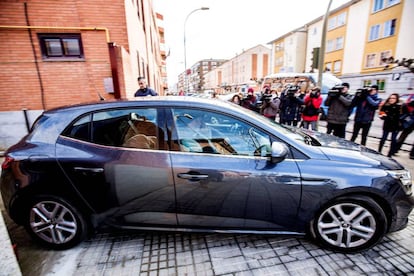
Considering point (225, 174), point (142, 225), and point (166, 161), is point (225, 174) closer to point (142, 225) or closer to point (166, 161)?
point (166, 161)

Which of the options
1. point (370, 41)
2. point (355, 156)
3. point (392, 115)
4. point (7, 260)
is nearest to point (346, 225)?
point (355, 156)

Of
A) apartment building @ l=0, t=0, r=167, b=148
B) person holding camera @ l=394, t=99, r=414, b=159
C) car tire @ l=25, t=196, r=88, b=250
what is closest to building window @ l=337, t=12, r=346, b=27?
person holding camera @ l=394, t=99, r=414, b=159

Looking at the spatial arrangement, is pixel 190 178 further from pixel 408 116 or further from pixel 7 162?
pixel 408 116

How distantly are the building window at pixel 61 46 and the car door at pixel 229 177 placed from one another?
5380 millimetres

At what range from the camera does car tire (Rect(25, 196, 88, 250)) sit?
88.5 inches

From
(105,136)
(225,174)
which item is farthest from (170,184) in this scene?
(105,136)

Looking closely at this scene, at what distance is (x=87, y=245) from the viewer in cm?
245

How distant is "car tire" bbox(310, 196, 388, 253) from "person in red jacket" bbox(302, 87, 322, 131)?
15.3ft

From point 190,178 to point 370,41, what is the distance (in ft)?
91.5

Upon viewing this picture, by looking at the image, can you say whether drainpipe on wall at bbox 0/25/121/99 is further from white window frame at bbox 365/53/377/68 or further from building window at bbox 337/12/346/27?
building window at bbox 337/12/346/27

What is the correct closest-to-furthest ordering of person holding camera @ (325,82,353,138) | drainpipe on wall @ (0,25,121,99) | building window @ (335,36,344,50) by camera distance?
person holding camera @ (325,82,353,138), drainpipe on wall @ (0,25,121,99), building window @ (335,36,344,50)

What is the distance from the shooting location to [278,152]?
1.99 meters

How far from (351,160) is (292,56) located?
1476 inches

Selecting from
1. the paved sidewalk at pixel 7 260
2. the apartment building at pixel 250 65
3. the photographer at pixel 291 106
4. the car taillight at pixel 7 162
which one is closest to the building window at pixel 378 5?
the photographer at pixel 291 106
